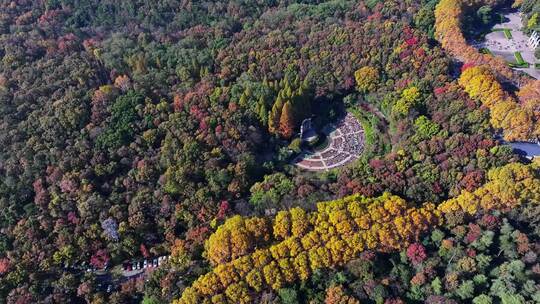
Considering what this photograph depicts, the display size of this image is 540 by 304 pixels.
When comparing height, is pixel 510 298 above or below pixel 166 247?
below

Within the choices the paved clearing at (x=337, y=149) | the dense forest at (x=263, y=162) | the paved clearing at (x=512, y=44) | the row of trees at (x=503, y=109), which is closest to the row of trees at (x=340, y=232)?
the dense forest at (x=263, y=162)

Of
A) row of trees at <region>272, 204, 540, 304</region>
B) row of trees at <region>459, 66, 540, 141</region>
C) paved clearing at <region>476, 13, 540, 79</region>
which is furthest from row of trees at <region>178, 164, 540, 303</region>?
paved clearing at <region>476, 13, 540, 79</region>

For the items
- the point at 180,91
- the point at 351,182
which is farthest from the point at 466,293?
the point at 180,91

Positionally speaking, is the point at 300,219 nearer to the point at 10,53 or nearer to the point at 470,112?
the point at 470,112

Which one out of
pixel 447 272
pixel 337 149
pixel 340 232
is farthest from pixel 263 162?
pixel 447 272

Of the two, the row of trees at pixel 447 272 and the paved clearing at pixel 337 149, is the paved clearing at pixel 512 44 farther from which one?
the row of trees at pixel 447 272

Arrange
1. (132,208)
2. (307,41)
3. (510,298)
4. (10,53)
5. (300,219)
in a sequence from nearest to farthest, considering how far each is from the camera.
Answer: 1. (510,298)
2. (300,219)
3. (132,208)
4. (10,53)
5. (307,41)
